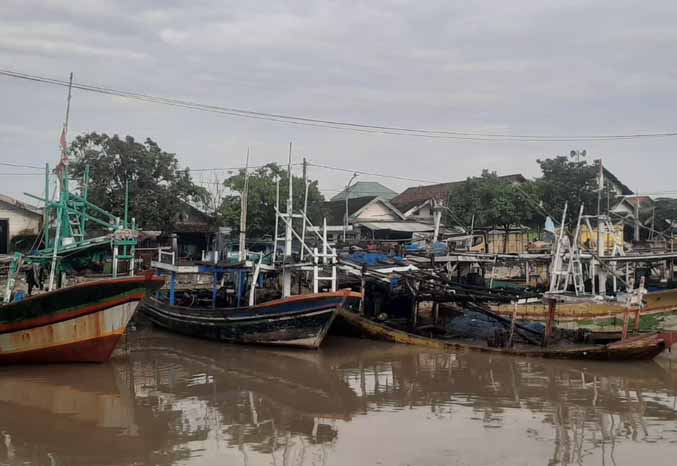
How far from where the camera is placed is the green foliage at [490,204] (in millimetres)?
29750

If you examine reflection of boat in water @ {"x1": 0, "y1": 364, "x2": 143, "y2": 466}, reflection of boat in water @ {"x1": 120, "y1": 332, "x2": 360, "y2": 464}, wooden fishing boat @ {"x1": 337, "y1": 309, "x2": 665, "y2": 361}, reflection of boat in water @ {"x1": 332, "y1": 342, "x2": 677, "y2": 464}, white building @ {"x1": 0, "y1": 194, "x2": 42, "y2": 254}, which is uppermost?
white building @ {"x1": 0, "y1": 194, "x2": 42, "y2": 254}

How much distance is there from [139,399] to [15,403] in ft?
6.65

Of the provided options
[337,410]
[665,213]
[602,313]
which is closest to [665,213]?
[665,213]

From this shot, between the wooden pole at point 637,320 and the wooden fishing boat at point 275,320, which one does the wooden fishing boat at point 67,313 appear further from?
the wooden pole at point 637,320

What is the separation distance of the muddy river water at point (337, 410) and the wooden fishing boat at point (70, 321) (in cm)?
40

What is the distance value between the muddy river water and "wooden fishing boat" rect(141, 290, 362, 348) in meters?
0.46

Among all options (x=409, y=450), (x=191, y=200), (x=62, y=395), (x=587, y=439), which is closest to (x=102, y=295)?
(x=62, y=395)

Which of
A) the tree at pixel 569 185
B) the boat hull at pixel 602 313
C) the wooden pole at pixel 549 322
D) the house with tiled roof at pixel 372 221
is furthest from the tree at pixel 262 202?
the wooden pole at pixel 549 322

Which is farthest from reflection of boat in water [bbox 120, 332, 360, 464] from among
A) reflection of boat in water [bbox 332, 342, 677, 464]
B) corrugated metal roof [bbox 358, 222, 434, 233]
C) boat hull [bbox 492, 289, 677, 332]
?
corrugated metal roof [bbox 358, 222, 434, 233]

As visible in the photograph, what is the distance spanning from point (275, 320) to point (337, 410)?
514 cm

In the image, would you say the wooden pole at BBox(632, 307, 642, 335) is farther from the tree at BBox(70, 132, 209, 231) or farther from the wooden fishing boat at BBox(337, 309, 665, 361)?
the tree at BBox(70, 132, 209, 231)

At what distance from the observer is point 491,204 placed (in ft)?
99.5

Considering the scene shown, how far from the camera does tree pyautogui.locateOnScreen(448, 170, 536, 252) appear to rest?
2975 cm

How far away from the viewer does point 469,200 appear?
1227 inches
